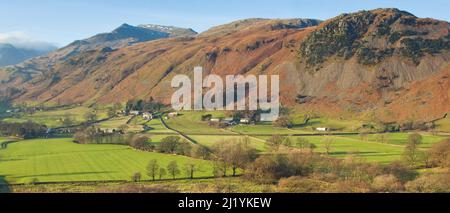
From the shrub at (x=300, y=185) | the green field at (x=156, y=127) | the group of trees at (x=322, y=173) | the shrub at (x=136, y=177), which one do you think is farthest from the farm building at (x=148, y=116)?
the shrub at (x=300, y=185)

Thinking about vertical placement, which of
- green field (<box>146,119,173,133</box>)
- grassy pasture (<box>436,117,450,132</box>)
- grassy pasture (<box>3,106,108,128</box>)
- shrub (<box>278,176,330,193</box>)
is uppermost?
shrub (<box>278,176,330,193</box>)

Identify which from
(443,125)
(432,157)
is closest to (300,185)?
(432,157)

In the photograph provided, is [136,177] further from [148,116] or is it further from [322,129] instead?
[148,116]

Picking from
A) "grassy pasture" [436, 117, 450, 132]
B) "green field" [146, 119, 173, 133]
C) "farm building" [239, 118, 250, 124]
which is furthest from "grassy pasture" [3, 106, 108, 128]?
"grassy pasture" [436, 117, 450, 132]

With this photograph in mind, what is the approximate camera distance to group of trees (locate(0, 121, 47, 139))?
116 meters

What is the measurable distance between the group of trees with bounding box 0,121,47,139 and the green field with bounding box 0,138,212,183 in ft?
54.2

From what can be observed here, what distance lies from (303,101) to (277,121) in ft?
109

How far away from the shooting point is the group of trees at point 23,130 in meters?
116

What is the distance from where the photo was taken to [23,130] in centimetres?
11625

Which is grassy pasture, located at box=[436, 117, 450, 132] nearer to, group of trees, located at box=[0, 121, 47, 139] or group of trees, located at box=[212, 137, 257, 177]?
group of trees, located at box=[212, 137, 257, 177]

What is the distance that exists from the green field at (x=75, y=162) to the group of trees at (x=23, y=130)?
16.5 m

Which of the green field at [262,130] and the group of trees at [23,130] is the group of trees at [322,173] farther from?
the group of trees at [23,130]
